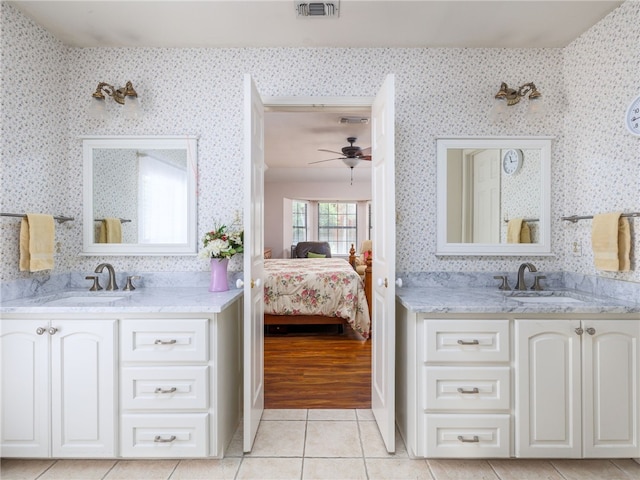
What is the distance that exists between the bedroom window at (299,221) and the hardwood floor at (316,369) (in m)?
4.14

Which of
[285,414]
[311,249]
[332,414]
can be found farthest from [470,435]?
[311,249]

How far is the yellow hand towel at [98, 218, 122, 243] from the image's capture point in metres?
2.56

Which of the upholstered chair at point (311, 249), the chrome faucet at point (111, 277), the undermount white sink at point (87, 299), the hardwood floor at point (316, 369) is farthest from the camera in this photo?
the upholstered chair at point (311, 249)

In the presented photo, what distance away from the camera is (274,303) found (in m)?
4.31

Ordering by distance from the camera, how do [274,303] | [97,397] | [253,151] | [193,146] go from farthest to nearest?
[274,303], [193,146], [253,151], [97,397]

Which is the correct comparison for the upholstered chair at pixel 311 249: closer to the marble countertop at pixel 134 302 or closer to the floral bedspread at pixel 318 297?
the floral bedspread at pixel 318 297

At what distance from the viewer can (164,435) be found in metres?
1.92

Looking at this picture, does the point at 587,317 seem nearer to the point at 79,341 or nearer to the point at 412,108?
the point at 412,108

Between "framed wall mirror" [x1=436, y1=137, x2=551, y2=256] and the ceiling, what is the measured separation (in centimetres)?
66

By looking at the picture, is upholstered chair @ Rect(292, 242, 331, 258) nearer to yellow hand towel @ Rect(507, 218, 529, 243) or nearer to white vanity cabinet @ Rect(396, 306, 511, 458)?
yellow hand towel @ Rect(507, 218, 529, 243)

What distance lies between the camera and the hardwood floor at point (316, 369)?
9.09 ft

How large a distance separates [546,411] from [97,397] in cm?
227

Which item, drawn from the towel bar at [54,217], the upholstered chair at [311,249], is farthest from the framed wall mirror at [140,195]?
the upholstered chair at [311,249]

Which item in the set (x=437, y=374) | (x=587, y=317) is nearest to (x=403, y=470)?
(x=437, y=374)
